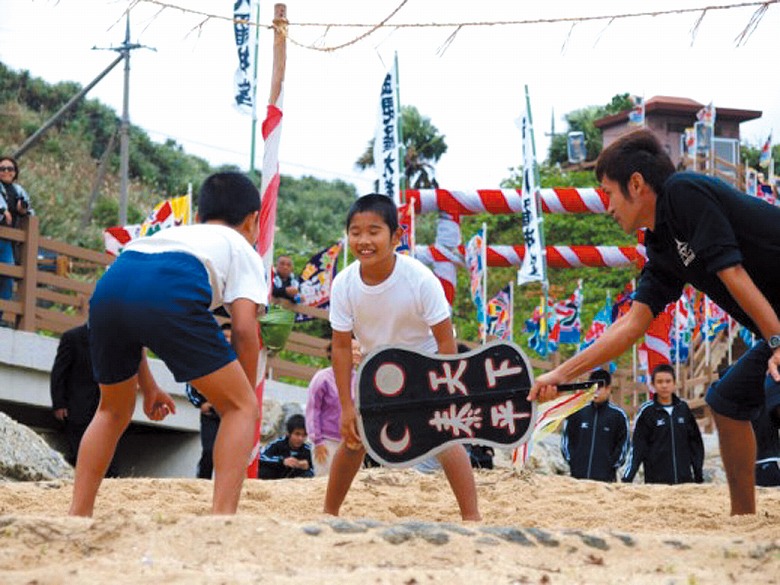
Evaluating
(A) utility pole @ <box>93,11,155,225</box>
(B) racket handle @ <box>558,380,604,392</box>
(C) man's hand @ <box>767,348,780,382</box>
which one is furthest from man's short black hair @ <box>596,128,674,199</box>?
(A) utility pole @ <box>93,11,155,225</box>

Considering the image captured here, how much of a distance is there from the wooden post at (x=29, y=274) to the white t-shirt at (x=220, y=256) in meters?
7.73

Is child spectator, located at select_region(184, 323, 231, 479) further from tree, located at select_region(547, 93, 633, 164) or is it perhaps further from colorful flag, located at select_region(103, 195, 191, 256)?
tree, located at select_region(547, 93, 633, 164)

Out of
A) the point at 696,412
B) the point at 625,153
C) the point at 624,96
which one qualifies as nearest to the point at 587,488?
the point at 625,153

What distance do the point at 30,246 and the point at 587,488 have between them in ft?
21.0

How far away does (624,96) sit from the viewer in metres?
44.1

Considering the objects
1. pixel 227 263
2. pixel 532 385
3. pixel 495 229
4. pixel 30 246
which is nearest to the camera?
pixel 227 263

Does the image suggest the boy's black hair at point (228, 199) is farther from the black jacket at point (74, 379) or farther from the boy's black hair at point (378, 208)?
the black jacket at point (74, 379)

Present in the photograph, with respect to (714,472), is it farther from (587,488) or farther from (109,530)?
(109,530)

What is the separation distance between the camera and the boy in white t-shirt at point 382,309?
5.51 meters

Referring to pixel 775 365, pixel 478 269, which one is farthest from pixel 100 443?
pixel 478 269

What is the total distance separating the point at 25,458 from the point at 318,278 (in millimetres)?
7810

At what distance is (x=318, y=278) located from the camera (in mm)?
15391

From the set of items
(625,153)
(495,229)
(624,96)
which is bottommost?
(625,153)

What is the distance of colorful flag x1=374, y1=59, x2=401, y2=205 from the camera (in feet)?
49.1
